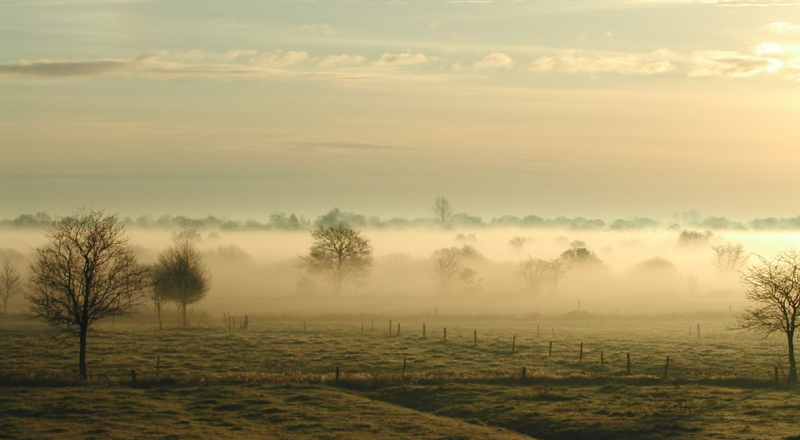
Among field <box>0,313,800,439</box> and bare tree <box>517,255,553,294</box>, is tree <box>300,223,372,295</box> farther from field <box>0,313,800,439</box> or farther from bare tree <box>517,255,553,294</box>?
field <box>0,313,800,439</box>

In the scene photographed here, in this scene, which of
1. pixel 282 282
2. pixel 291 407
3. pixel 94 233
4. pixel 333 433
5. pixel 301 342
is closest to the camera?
pixel 333 433

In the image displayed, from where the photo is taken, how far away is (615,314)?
3898 inches

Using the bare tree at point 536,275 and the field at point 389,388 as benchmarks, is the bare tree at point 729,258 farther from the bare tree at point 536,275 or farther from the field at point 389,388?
the field at point 389,388

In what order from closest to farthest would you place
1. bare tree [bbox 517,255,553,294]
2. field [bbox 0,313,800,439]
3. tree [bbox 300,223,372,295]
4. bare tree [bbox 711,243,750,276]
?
field [bbox 0,313,800,439] → tree [bbox 300,223,372,295] → bare tree [bbox 517,255,553,294] → bare tree [bbox 711,243,750,276]

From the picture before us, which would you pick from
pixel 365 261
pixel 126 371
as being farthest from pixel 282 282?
pixel 126 371

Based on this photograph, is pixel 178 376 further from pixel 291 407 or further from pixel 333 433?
pixel 333 433

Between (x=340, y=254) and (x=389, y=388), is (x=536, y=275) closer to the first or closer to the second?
(x=340, y=254)

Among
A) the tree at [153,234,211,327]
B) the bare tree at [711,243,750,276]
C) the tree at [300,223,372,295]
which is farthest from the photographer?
the bare tree at [711,243,750,276]

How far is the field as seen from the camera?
3162 centimetres

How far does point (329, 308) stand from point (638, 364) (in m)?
58.4

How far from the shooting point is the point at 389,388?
4028cm

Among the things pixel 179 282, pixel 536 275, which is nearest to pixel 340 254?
pixel 536 275

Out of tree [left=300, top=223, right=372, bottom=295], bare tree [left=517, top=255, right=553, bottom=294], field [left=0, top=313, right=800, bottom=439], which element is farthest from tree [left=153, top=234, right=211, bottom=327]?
bare tree [left=517, top=255, right=553, bottom=294]

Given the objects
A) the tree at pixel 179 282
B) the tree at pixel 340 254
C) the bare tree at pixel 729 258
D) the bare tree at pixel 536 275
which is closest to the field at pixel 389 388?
the tree at pixel 179 282
